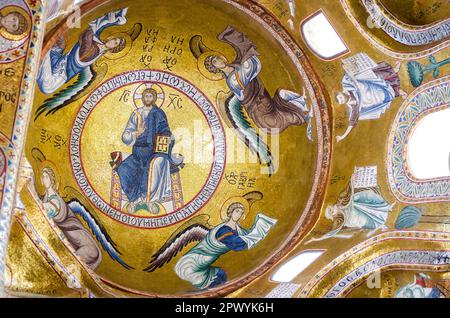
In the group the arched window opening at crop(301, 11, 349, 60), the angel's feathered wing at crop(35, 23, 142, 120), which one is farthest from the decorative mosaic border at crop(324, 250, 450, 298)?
the angel's feathered wing at crop(35, 23, 142, 120)

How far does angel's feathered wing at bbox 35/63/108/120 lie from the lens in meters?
12.0

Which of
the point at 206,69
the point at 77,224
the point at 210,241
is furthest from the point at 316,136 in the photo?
the point at 77,224

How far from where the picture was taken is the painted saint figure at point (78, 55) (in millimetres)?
11477

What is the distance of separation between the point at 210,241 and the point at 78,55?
4.23 meters

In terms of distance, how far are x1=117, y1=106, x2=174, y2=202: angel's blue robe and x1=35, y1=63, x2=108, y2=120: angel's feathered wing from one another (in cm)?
107

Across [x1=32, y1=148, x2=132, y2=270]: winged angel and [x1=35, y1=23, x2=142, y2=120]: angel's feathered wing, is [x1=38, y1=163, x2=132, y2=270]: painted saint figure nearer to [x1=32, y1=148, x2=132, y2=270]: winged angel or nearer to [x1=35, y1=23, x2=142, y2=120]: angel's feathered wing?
[x1=32, y1=148, x2=132, y2=270]: winged angel

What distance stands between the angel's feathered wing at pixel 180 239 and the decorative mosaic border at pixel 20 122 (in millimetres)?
4781

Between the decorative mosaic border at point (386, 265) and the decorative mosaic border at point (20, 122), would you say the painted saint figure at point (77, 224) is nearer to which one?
the decorative mosaic border at point (20, 122)

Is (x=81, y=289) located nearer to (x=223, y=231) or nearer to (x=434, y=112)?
(x=223, y=231)

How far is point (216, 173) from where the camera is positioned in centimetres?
1337

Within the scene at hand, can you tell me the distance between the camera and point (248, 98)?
13.1 meters

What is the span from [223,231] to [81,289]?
3073mm
